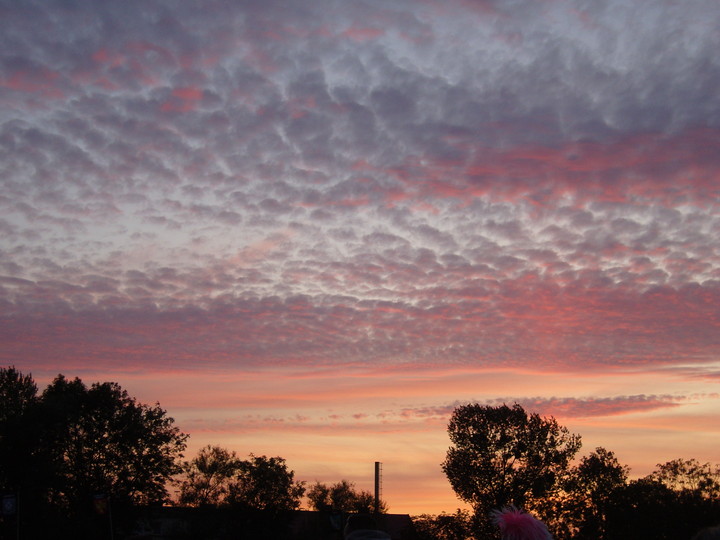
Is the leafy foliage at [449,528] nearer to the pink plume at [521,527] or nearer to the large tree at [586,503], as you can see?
the large tree at [586,503]

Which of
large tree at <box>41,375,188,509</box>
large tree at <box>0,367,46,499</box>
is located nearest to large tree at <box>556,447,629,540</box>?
large tree at <box>41,375,188,509</box>

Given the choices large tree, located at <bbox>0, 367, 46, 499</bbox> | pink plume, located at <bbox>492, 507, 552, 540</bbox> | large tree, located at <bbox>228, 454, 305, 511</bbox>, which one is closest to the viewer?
pink plume, located at <bbox>492, 507, 552, 540</bbox>

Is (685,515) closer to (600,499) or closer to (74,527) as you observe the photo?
(600,499)

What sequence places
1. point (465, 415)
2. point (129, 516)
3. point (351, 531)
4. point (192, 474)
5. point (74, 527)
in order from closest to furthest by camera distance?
point (351, 531), point (74, 527), point (129, 516), point (465, 415), point (192, 474)

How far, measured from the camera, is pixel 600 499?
212ft

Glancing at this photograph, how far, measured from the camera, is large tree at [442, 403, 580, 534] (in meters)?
62.9

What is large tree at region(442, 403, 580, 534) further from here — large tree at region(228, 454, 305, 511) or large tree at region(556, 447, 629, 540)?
large tree at region(228, 454, 305, 511)

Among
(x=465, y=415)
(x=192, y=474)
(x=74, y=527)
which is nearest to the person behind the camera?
(x=74, y=527)

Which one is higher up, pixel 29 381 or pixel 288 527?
pixel 29 381

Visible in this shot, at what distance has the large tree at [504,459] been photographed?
206 feet

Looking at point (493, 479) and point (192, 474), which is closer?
point (493, 479)

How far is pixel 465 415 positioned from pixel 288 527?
29553 millimetres

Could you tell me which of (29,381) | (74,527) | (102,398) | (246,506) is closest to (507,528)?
(74,527)

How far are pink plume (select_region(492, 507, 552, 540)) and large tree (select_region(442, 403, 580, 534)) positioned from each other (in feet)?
194
